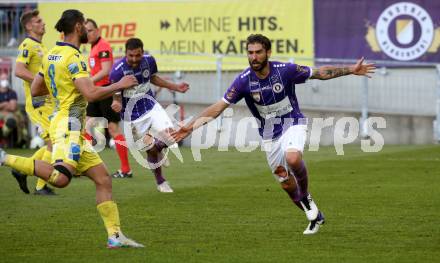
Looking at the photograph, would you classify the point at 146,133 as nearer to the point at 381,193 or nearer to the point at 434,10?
the point at 381,193

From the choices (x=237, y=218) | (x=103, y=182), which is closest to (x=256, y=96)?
(x=237, y=218)

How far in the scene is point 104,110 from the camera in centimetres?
1736

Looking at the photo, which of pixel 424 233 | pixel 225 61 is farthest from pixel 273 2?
pixel 424 233

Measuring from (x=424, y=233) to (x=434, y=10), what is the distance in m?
14.1

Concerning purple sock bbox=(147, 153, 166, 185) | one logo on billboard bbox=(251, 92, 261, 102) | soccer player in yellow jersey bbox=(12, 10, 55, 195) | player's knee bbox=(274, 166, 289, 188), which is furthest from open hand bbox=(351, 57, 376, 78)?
soccer player in yellow jersey bbox=(12, 10, 55, 195)

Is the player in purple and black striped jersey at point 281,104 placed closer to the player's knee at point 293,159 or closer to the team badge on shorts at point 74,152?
the player's knee at point 293,159

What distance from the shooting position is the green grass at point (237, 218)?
9.38m

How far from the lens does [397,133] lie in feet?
77.2

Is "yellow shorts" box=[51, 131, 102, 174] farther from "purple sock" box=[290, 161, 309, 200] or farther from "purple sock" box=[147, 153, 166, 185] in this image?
"purple sock" box=[147, 153, 166, 185]

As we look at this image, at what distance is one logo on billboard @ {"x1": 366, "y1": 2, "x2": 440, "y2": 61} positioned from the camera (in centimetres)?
2367

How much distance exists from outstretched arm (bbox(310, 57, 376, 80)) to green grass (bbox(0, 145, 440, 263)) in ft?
5.46

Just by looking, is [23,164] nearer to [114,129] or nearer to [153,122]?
[153,122]

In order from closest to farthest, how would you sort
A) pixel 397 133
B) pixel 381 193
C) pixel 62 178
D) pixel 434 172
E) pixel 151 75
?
pixel 62 178
pixel 381 193
pixel 151 75
pixel 434 172
pixel 397 133

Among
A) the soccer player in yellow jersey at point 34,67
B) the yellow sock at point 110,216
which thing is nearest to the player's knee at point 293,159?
the yellow sock at point 110,216
